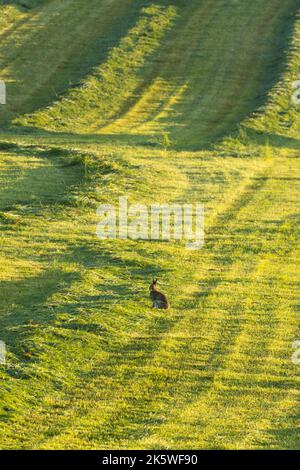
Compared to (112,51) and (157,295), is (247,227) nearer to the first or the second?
(157,295)

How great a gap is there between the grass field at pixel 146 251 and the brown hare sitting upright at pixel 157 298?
206 mm

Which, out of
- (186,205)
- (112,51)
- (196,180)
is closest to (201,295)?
(186,205)

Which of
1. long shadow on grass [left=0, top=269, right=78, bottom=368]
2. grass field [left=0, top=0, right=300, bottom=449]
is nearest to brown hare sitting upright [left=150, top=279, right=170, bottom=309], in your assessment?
grass field [left=0, top=0, right=300, bottom=449]

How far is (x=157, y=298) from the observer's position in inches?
796

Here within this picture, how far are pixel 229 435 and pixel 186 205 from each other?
50.9 feet

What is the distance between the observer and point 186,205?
29.9m

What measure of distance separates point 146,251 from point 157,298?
4.29 meters

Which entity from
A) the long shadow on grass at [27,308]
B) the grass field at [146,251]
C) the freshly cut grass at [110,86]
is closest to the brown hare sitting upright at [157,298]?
the grass field at [146,251]

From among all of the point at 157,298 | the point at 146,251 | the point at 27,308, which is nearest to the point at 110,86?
the point at 146,251

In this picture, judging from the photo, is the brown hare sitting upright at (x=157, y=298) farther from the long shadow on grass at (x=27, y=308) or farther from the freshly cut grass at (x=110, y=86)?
the freshly cut grass at (x=110, y=86)

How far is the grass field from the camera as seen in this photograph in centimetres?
1553

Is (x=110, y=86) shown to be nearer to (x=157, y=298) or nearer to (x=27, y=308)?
(x=157, y=298)

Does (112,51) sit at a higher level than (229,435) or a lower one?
higher

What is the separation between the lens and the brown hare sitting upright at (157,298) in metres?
20.2
